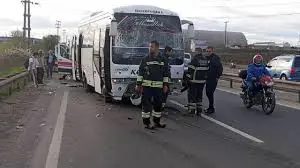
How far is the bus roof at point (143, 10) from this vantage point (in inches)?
619

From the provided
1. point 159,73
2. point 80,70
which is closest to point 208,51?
point 159,73

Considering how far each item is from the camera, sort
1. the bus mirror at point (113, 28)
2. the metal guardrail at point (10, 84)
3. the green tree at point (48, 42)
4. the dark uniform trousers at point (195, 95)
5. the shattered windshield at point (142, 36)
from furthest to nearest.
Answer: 1. the green tree at point (48, 42)
2. the metal guardrail at point (10, 84)
3. the shattered windshield at point (142, 36)
4. the bus mirror at point (113, 28)
5. the dark uniform trousers at point (195, 95)

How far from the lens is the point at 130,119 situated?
43.1ft

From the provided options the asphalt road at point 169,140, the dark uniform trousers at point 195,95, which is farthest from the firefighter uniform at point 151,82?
the dark uniform trousers at point 195,95

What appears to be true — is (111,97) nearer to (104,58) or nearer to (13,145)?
(104,58)

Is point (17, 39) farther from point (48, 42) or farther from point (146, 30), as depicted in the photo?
point (146, 30)

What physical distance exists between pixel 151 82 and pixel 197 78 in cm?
288

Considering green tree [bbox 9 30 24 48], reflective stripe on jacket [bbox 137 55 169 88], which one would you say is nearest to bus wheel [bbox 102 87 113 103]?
reflective stripe on jacket [bbox 137 55 169 88]

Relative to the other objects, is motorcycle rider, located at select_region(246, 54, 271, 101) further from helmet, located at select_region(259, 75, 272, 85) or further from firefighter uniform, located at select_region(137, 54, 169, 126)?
firefighter uniform, located at select_region(137, 54, 169, 126)

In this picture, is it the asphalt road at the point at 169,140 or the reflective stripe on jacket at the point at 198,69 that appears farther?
the reflective stripe on jacket at the point at 198,69

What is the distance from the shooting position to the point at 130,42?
51.2 ft

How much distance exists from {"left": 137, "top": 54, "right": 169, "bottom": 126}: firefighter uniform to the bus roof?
4.62m

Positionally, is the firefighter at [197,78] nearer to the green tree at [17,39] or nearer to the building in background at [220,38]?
the green tree at [17,39]

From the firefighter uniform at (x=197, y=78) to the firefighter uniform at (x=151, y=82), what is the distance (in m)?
2.59
